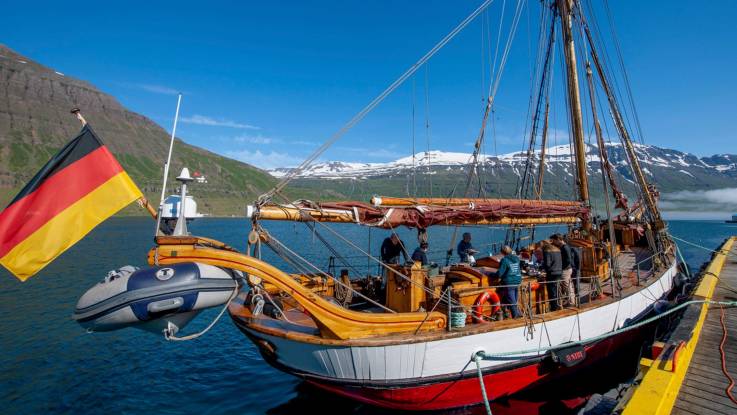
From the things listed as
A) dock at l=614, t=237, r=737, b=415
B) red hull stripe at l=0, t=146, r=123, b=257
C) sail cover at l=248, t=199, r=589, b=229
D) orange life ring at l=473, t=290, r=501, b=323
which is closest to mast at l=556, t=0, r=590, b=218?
sail cover at l=248, t=199, r=589, b=229

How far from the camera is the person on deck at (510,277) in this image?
379 inches

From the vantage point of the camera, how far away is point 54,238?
6.39 m

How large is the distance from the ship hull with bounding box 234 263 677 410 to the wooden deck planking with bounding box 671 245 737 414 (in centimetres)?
255

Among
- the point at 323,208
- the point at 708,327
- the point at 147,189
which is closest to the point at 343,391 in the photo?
the point at 323,208

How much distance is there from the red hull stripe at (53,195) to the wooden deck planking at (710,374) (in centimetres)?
1091

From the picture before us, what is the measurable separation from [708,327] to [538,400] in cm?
528

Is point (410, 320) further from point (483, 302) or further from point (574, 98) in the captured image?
point (574, 98)

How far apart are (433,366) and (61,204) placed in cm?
781

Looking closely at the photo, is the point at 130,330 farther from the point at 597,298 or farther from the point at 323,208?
the point at 597,298

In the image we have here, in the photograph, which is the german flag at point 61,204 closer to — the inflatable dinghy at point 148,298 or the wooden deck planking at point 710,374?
the inflatable dinghy at point 148,298

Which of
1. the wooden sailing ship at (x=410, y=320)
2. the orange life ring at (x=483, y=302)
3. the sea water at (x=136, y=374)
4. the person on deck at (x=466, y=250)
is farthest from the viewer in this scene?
the person on deck at (x=466, y=250)

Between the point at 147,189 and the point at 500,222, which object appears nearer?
the point at 500,222

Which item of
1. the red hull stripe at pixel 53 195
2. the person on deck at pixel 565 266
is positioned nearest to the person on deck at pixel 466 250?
the person on deck at pixel 565 266

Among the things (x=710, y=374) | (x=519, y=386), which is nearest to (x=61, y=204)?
(x=519, y=386)
